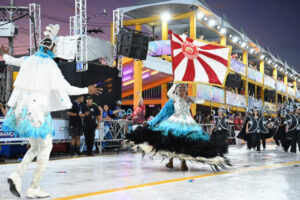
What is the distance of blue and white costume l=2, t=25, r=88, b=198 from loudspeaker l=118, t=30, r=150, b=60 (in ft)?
45.0

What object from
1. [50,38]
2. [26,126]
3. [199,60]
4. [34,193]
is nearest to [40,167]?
[34,193]

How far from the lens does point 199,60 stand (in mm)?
9156

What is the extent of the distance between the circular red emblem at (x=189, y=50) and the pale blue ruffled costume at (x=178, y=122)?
1.29m

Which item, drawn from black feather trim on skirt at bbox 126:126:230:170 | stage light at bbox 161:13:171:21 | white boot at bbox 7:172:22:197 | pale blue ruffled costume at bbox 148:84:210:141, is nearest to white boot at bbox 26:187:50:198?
white boot at bbox 7:172:22:197

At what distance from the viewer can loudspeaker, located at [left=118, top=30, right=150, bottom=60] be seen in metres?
18.5

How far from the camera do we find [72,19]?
18.6 metres

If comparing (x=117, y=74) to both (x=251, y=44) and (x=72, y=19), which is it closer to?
(x=72, y=19)

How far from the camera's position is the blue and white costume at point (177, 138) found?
745 cm

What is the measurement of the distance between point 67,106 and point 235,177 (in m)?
3.35

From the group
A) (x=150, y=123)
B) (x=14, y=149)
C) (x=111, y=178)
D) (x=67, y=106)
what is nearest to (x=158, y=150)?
(x=150, y=123)

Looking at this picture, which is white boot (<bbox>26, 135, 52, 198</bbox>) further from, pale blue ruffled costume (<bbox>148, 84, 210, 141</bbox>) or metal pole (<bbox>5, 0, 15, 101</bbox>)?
metal pole (<bbox>5, 0, 15, 101</bbox>)

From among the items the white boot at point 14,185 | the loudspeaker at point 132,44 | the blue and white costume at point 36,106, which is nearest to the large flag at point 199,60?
the blue and white costume at point 36,106

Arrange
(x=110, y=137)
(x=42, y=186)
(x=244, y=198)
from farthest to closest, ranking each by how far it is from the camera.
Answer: (x=110, y=137)
(x=42, y=186)
(x=244, y=198)

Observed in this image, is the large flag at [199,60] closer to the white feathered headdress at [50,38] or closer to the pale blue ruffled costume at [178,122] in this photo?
the pale blue ruffled costume at [178,122]
